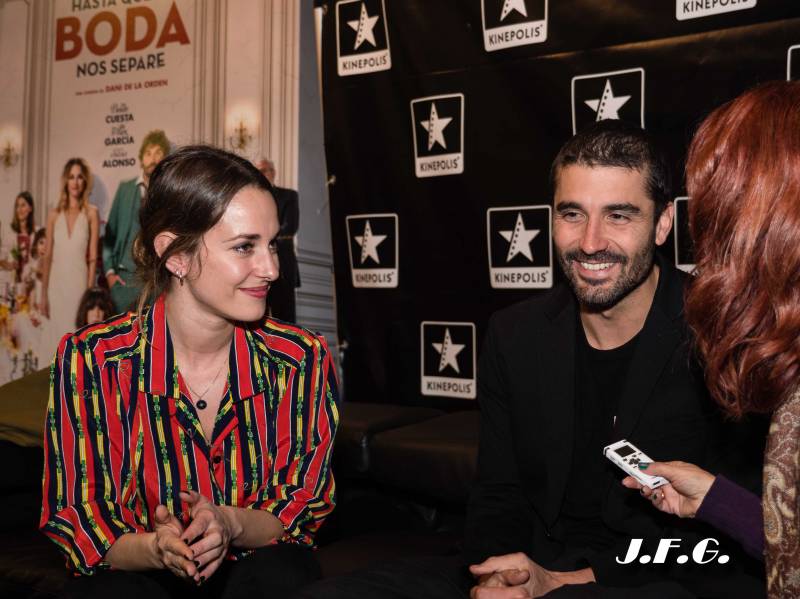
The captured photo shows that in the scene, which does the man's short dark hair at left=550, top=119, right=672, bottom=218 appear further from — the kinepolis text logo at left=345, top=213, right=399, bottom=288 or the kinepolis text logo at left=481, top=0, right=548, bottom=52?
the kinepolis text logo at left=345, top=213, right=399, bottom=288

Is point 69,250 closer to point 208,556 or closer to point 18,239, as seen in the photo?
point 18,239

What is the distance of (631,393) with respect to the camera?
180 centimetres

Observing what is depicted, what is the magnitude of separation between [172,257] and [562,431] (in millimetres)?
965

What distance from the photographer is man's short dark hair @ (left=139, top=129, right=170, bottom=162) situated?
3.93 meters

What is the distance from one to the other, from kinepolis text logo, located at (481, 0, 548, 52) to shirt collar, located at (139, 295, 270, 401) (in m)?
1.55

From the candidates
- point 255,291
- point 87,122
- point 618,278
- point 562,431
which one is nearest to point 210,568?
point 255,291

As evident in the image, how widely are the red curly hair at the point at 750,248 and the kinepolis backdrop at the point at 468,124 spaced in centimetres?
140

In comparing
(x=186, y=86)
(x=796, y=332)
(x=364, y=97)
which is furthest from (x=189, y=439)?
(x=186, y=86)

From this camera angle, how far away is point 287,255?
3.40 metres

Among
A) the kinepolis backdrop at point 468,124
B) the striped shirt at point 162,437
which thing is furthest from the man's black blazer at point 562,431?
the kinepolis backdrop at point 468,124

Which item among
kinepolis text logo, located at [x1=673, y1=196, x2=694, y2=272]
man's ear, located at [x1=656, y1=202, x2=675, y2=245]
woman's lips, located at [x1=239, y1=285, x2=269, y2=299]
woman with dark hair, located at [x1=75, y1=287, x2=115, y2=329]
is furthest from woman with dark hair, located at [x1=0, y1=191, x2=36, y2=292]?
man's ear, located at [x1=656, y1=202, x2=675, y2=245]

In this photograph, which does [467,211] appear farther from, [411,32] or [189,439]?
[189,439]

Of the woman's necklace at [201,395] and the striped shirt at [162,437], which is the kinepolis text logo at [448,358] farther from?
the woman's necklace at [201,395]

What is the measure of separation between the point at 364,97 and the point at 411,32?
1.02 feet
